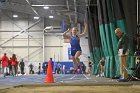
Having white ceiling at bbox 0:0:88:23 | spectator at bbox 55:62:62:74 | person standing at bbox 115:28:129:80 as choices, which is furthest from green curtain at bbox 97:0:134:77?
spectator at bbox 55:62:62:74

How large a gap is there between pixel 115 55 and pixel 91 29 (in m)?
12.3

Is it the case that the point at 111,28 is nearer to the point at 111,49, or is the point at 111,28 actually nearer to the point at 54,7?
the point at 111,49

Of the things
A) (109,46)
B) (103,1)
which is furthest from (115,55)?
(103,1)

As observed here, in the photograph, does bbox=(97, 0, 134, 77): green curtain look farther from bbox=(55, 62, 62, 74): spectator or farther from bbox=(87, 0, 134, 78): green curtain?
bbox=(55, 62, 62, 74): spectator

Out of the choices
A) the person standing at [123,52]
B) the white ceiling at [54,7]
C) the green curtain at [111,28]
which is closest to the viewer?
the person standing at [123,52]

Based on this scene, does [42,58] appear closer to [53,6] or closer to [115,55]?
[53,6]

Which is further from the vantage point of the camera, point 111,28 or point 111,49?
point 111,49

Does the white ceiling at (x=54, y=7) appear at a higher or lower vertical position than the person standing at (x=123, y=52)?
higher

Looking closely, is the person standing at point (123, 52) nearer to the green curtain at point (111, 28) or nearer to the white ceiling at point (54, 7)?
the green curtain at point (111, 28)

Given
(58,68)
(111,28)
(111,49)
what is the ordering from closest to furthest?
(111,28), (111,49), (58,68)

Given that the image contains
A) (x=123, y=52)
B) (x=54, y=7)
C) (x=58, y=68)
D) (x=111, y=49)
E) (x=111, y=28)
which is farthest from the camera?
(x=58, y=68)

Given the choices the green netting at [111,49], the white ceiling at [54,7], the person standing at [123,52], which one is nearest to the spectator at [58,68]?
the white ceiling at [54,7]

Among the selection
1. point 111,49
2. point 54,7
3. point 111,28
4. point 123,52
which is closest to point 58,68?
point 54,7

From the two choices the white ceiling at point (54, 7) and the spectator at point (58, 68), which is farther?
the spectator at point (58, 68)
